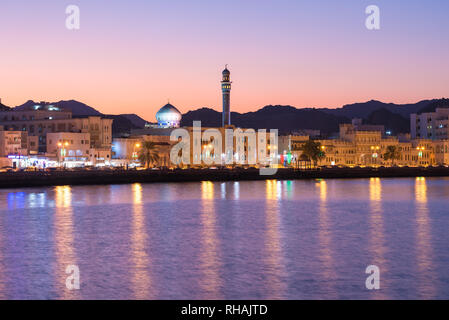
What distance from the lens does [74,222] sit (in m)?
47.7

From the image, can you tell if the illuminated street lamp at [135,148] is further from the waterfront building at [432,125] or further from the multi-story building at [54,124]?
the waterfront building at [432,125]

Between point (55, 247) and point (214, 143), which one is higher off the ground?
point (214, 143)

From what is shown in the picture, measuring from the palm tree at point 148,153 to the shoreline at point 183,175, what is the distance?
8.59 meters

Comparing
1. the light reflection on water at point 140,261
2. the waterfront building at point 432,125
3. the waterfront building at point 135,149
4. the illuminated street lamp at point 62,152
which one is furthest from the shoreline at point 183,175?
the light reflection on water at point 140,261

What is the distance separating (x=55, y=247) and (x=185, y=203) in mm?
29486

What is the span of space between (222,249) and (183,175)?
251 feet

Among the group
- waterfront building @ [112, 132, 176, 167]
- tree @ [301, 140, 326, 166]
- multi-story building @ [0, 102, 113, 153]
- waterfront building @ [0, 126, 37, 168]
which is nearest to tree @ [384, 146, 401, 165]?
tree @ [301, 140, 326, 166]

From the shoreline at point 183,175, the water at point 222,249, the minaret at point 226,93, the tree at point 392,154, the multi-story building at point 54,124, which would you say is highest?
the minaret at point 226,93

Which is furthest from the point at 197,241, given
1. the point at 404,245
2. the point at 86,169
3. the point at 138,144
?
the point at 138,144

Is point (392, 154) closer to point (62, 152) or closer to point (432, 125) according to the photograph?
point (432, 125)

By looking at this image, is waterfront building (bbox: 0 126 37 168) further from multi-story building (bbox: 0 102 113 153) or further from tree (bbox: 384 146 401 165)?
tree (bbox: 384 146 401 165)

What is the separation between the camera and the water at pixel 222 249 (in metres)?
25.6

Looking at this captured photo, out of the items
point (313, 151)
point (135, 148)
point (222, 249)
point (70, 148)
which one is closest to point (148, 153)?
point (135, 148)

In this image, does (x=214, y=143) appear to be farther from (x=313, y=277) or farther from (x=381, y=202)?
(x=313, y=277)
